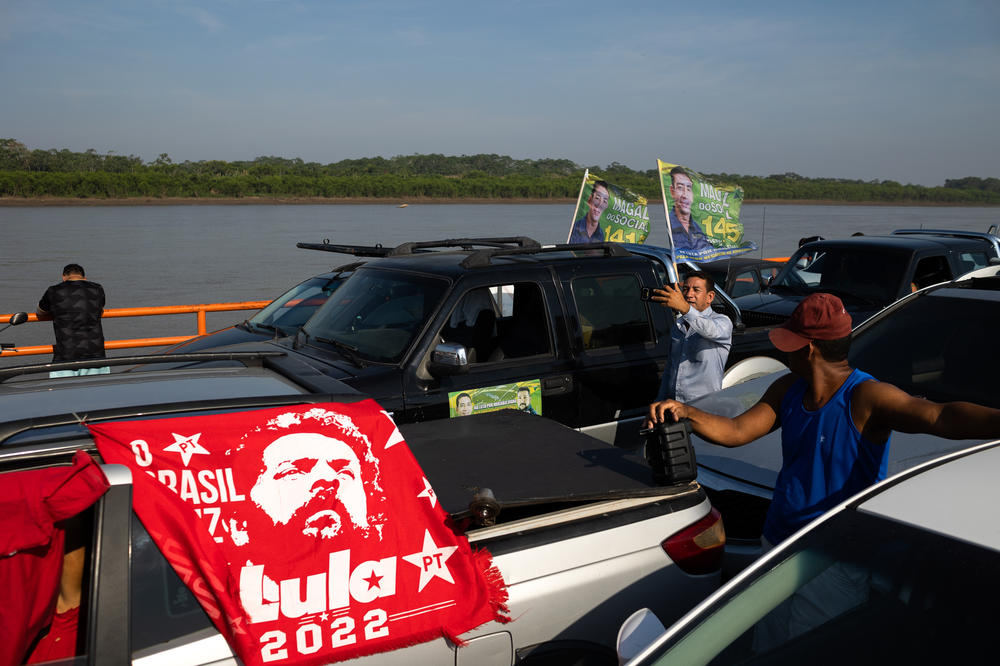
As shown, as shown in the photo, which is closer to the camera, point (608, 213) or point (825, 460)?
point (825, 460)

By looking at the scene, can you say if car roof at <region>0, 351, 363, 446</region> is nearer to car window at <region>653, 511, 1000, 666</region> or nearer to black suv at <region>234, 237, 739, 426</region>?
black suv at <region>234, 237, 739, 426</region>

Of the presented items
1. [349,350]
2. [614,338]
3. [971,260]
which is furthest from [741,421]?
[971,260]

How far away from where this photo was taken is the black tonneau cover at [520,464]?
3.01 m

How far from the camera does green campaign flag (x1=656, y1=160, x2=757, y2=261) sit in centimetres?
1102

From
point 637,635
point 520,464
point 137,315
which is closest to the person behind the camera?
point 637,635

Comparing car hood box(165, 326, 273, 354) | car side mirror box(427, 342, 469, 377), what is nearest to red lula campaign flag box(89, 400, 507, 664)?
car side mirror box(427, 342, 469, 377)

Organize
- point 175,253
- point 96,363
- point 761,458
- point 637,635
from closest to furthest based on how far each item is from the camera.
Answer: point 637,635 < point 96,363 < point 761,458 < point 175,253

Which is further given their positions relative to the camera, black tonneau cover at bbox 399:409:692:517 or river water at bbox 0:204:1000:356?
river water at bbox 0:204:1000:356

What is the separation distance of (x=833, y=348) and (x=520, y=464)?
4.41 feet

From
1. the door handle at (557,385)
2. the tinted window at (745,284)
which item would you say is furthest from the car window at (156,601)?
the tinted window at (745,284)

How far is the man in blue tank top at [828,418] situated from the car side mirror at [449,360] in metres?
1.75

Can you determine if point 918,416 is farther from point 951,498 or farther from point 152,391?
point 152,391

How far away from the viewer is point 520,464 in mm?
3330

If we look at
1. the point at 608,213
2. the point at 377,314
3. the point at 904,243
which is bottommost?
the point at 377,314
